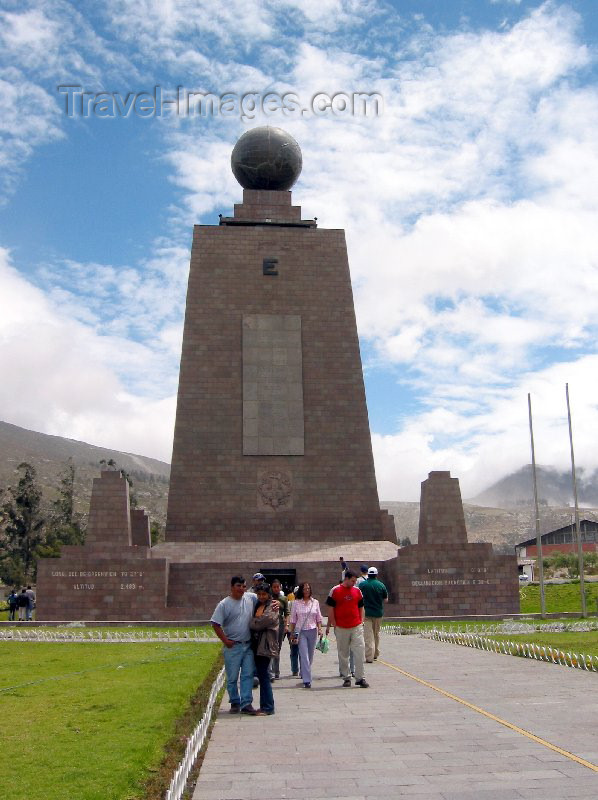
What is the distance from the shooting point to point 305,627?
32.2 ft

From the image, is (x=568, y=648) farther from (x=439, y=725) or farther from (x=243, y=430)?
(x=243, y=430)

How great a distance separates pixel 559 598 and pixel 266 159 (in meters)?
18.9

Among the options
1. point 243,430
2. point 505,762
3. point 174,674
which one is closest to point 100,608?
point 243,430

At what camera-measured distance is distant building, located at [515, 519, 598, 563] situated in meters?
63.0

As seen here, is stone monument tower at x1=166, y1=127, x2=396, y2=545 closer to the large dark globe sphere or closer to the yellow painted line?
the large dark globe sphere

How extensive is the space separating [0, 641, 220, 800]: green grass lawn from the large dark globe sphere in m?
21.7

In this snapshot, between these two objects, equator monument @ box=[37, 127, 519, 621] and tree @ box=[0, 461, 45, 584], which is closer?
equator monument @ box=[37, 127, 519, 621]

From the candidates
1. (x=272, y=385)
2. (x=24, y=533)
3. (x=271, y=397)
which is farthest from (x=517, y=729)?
(x=24, y=533)

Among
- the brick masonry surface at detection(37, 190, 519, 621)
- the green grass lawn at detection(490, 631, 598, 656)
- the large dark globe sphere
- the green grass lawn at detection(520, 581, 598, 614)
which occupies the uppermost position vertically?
the large dark globe sphere

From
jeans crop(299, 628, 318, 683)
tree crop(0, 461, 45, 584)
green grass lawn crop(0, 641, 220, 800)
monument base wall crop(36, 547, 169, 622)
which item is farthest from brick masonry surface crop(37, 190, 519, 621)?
tree crop(0, 461, 45, 584)

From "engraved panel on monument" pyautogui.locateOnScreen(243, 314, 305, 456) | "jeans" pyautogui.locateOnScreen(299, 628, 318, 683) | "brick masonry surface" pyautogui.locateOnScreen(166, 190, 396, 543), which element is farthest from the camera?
"engraved panel on monument" pyautogui.locateOnScreen(243, 314, 305, 456)

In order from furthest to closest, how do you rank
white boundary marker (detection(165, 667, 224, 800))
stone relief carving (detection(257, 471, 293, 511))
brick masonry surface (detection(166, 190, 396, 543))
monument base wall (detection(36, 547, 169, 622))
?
stone relief carving (detection(257, 471, 293, 511)) → brick masonry surface (detection(166, 190, 396, 543)) → monument base wall (detection(36, 547, 169, 622)) → white boundary marker (detection(165, 667, 224, 800))

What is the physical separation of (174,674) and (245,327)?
63.6 ft

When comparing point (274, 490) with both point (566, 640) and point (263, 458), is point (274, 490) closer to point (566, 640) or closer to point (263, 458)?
point (263, 458)
